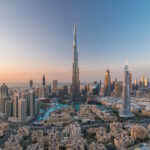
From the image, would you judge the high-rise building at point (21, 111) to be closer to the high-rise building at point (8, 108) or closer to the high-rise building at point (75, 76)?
the high-rise building at point (8, 108)

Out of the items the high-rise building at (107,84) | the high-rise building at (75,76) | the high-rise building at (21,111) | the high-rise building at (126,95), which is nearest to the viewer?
→ the high-rise building at (21,111)

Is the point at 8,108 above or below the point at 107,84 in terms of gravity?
below

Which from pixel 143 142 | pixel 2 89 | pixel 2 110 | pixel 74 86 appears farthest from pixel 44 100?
pixel 143 142

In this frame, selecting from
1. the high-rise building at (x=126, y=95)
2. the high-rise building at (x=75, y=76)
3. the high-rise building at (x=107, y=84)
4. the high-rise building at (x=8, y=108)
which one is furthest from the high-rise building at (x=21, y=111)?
the high-rise building at (x=107, y=84)

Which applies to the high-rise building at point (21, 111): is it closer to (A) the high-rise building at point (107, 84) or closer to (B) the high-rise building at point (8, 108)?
(B) the high-rise building at point (8, 108)

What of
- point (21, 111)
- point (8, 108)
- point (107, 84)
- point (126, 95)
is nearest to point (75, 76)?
point (107, 84)

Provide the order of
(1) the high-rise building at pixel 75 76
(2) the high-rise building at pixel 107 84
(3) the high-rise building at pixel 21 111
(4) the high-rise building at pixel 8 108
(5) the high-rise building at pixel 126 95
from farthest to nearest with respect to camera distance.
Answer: (2) the high-rise building at pixel 107 84 < (1) the high-rise building at pixel 75 76 < (4) the high-rise building at pixel 8 108 < (5) the high-rise building at pixel 126 95 < (3) the high-rise building at pixel 21 111

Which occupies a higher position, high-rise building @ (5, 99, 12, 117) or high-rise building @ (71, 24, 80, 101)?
high-rise building @ (71, 24, 80, 101)

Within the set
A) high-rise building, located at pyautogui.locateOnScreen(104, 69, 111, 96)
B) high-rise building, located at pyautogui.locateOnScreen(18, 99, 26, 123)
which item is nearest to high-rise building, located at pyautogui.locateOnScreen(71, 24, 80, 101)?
high-rise building, located at pyautogui.locateOnScreen(104, 69, 111, 96)

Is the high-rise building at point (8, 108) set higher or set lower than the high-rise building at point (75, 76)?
lower

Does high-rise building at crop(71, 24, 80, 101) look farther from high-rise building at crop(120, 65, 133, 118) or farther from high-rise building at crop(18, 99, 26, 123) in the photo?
high-rise building at crop(18, 99, 26, 123)

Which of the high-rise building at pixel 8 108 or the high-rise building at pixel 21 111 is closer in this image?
the high-rise building at pixel 21 111

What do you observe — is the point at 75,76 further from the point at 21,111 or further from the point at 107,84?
the point at 21,111

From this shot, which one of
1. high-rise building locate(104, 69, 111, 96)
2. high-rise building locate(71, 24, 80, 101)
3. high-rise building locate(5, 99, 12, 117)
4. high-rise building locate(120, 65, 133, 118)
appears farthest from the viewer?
high-rise building locate(104, 69, 111, 96)
